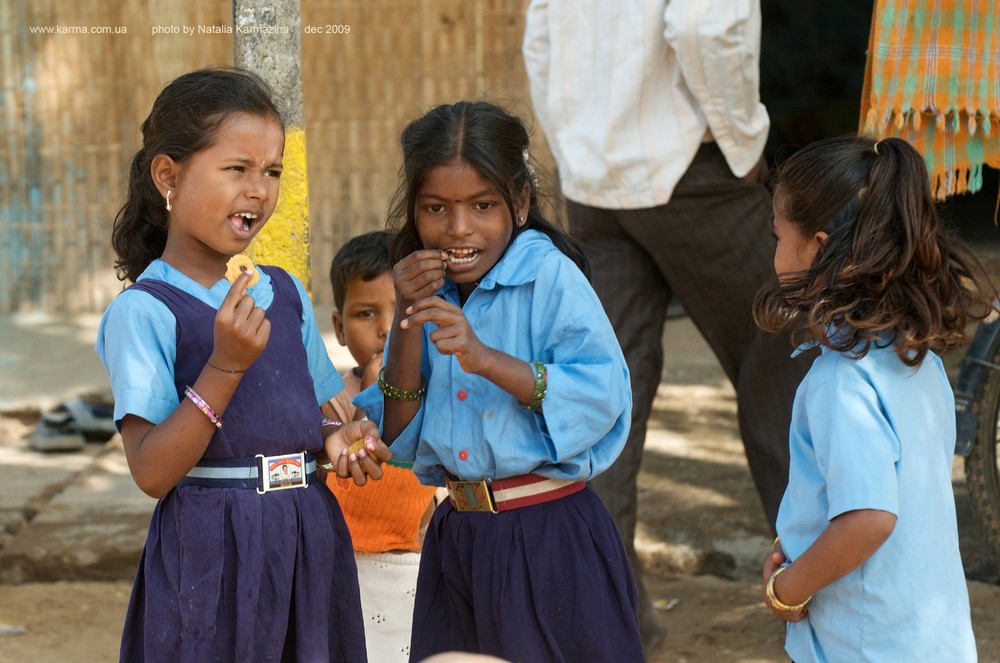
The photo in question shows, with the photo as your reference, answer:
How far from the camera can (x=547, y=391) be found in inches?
84.9

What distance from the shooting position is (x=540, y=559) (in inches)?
88.0

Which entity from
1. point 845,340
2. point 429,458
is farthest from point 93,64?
point 845,340

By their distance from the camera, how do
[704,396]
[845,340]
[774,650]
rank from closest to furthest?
[845,340], [774,650], [704,396]

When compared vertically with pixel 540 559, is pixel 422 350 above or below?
above

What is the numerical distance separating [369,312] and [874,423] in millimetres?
1436

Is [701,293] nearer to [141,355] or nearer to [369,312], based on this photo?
[369,312]

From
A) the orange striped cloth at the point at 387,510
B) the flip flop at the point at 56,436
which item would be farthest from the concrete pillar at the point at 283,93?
the flip flop at the point at 56,436

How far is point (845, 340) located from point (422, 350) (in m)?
0.81

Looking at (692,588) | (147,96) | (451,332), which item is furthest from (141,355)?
(147,96)

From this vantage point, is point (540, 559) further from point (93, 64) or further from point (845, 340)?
point (93, 64)

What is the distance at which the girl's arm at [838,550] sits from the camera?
74.5 inches

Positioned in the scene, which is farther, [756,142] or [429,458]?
[756,142]

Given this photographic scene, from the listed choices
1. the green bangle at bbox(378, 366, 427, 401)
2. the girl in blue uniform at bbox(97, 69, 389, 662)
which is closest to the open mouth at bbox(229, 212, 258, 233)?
the girl in blue uniform at bbox(97, 69, 389, 662)

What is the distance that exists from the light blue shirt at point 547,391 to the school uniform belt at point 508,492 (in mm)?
21
